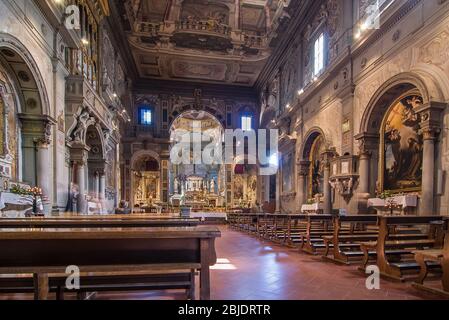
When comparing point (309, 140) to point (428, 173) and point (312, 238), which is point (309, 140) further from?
point (312, 238)

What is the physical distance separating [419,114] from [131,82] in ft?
59.2

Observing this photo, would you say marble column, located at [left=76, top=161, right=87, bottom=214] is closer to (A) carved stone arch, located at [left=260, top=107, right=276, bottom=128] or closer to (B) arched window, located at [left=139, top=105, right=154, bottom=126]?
(B) arched window, located at [left=139, top=105, right=154, bottom=126]

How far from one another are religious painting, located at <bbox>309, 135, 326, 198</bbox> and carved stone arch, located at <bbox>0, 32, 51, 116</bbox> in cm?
1028

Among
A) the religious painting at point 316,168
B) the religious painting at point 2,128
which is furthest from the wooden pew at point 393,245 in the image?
the religious painting at point 316,168

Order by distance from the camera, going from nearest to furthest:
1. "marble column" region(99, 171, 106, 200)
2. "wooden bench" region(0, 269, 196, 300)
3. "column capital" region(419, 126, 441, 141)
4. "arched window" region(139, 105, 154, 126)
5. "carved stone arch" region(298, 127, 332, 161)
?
"wooden bench" region(0, 269, 196, 300) < "column capital" region(419, 126, 441, 141) < "marble column" region(99, 171, 106, 200) < "carved stone arch" region(298, 127, 332, 161) < "arched window" region(139, 105, 154, 126)

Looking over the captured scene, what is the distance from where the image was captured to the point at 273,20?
15.6 m

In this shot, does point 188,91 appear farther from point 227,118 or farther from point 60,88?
point 60,88

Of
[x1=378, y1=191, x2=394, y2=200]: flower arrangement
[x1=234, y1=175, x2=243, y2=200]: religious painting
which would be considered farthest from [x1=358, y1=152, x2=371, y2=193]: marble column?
[x1=234, y1=175, x2=243, y2=200]: religious painting

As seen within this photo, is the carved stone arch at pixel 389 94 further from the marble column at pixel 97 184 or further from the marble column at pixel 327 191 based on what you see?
the marble column at pixel 97 184

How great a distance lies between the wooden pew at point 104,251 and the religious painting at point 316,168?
10.8 meters

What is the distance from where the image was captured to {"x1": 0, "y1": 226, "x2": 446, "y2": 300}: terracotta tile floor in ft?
10.6

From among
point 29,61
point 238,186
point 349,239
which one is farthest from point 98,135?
point 238,186

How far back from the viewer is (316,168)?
13.0 meters

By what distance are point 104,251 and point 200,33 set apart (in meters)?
16.8
